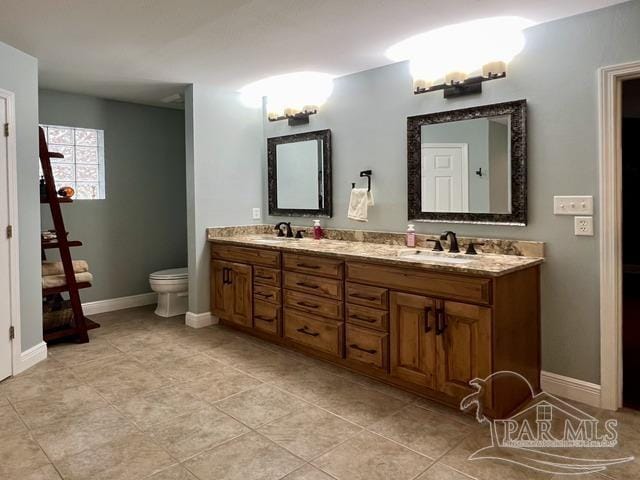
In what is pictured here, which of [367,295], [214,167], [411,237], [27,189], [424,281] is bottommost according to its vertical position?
[367,295]

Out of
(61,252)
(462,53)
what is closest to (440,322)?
(462,53)

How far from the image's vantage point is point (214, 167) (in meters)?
4.32

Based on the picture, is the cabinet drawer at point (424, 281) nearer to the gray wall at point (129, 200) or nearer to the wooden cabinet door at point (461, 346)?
the wooden cabinet door at point (461, 346)

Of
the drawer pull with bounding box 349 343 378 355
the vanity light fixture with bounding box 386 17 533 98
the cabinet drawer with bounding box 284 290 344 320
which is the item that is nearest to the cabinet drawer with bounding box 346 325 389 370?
the drawer pull with bounding box 349 343 378 355

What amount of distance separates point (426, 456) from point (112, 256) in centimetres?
390

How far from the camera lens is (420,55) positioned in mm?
→ 3191

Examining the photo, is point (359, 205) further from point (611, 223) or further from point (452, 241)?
point (611, 223)

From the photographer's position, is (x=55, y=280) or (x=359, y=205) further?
(x=55, y=280)

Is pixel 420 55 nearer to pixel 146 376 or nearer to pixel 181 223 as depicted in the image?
pixel 146 376

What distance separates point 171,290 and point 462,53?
3313 millimetres

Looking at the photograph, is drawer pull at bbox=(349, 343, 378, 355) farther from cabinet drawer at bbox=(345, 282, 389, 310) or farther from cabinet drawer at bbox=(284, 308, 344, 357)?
cabinet drawer at bbox=(345, 282, 389, 310)

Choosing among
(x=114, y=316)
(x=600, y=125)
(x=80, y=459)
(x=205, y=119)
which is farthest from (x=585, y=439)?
(x=114, y=316)

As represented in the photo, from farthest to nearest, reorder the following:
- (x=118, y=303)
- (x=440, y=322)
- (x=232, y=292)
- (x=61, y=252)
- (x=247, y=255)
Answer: (x=118, y=303) → (x=232, y=292) → (x=247, y=255) → (x=61, y=252) → (x=440, y=322)

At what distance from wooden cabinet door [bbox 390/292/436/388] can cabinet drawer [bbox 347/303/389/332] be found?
0.06m
